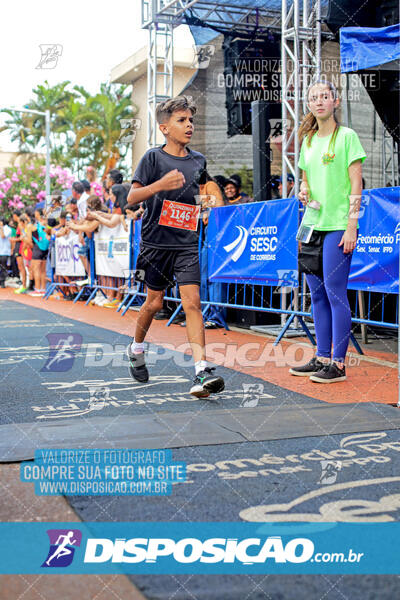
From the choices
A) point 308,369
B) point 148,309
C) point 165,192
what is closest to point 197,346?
point 148,309

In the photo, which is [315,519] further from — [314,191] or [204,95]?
[204,95]

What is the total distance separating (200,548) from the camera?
2201 millimetres

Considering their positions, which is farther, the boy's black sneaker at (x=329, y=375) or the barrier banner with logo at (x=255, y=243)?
the barrier banner with logo at (x=255, y=243)

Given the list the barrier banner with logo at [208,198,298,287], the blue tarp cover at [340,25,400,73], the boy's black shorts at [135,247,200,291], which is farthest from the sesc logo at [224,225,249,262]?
the boy's black shorts at [135,247,200,291]

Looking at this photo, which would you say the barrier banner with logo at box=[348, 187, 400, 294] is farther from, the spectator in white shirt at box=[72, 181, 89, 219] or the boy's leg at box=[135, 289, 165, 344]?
the spectator in white shirt at box=[72, 181, 89, 219]

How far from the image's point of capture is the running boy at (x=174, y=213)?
15.8 feet

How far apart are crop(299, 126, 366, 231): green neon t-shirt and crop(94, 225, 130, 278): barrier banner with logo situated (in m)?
6.23

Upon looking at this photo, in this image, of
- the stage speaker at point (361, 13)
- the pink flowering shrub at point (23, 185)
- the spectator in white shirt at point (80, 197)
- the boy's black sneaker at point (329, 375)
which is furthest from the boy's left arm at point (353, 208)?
the pink flowering shrub at point (23, 185)

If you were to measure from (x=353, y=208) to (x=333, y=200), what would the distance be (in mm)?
200

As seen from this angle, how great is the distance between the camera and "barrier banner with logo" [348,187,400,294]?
19.8 feet

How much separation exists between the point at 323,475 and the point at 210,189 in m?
6.71

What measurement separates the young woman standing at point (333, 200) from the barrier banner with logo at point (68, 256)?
8727 mm

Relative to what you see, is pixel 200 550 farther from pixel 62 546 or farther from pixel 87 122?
pixel 87 122

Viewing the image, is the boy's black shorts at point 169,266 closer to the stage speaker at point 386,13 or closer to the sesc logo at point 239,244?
the sesc logo at point 239,244
